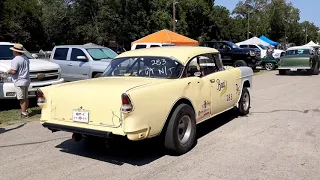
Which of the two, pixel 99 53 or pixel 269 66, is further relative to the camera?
pixel 269 66

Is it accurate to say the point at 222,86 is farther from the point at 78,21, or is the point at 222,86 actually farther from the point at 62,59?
the point at 78,21

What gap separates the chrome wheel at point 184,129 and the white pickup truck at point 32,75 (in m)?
5.18

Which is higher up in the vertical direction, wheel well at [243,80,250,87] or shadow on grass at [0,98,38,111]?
wheel well at [243,80,250,87]

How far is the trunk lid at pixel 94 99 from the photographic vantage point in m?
4.77

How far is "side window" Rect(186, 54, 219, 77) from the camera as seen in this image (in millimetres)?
6062

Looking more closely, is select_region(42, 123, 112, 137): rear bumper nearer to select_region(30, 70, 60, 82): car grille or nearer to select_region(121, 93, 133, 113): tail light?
select_region(121, 93, 133, 113): tail light

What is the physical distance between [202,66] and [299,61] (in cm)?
1578

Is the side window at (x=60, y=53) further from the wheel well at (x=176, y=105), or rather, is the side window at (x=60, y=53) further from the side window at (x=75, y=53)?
the wheel well at (x=176, y=105)

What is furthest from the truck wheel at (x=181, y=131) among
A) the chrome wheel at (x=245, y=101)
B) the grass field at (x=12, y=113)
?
the grass field at (x=12, y=113)

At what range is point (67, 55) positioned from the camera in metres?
13.7

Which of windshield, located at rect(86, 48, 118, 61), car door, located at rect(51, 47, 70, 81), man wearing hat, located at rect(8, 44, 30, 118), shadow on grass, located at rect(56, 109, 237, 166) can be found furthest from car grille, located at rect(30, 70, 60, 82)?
shadow on grass, located at rect(56, 109, 237, 166)

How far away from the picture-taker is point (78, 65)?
1300 centimetres

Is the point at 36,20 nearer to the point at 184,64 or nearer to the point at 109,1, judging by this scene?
the point at 109,1

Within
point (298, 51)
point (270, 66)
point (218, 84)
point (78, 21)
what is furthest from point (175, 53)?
point (78, 21)
